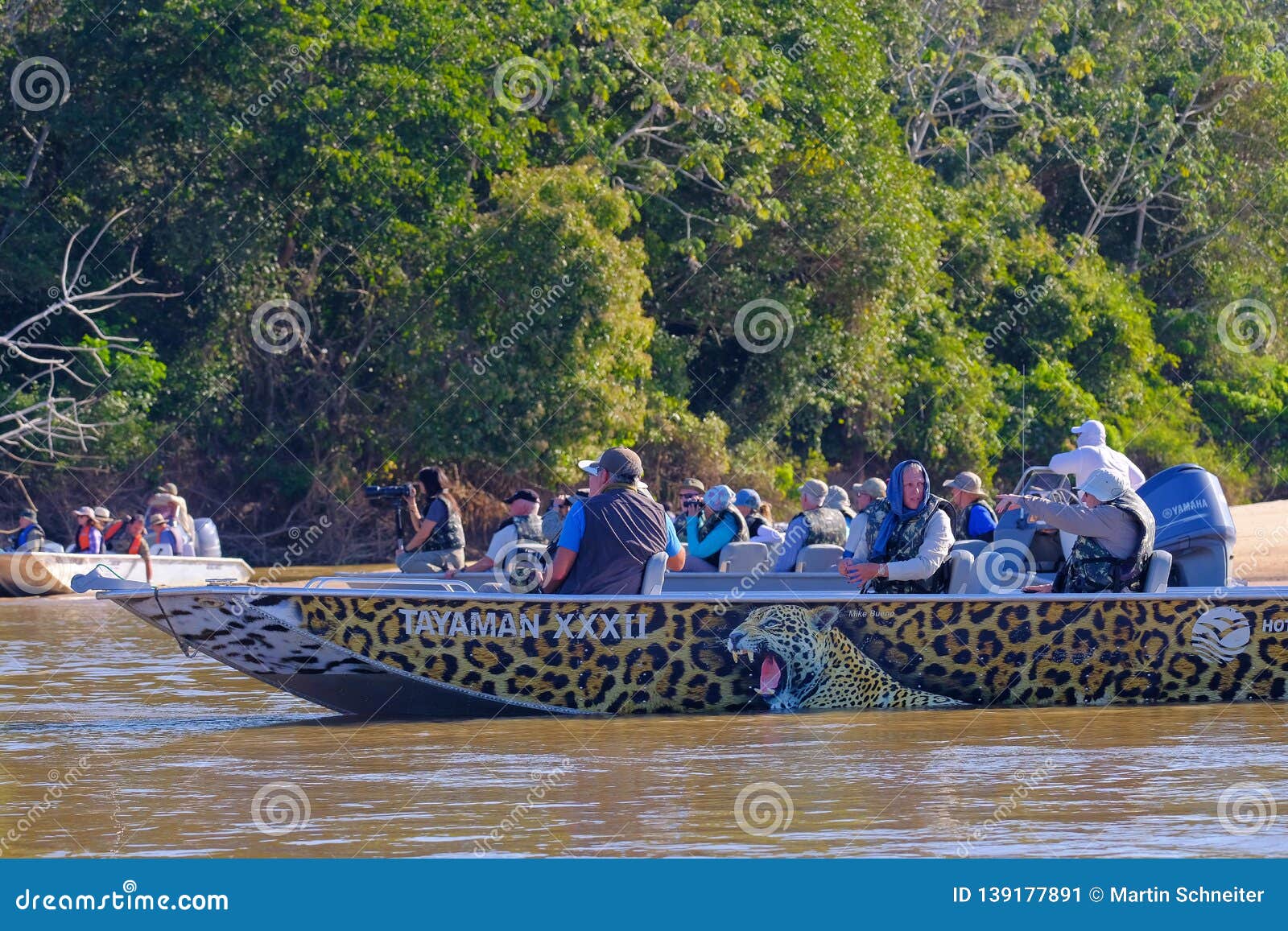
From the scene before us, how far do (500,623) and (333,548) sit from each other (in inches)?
764

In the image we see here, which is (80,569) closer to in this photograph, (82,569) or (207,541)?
(82,569)

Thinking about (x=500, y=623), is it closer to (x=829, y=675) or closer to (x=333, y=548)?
(x=829, y=675)

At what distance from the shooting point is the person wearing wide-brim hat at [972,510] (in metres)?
12.8

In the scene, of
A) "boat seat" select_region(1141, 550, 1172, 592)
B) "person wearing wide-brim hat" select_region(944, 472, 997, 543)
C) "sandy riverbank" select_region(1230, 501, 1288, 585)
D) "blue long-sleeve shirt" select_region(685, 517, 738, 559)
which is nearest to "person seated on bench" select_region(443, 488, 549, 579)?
"blue long-sleeve shirt" select_region(685, 517, 738, 559)

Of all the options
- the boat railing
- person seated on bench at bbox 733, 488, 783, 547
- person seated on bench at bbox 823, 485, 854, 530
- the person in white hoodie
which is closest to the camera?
the boat railing

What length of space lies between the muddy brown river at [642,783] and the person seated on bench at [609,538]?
761 millimetres

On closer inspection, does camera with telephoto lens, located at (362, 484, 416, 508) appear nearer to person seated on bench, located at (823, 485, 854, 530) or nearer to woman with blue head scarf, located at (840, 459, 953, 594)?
person seated on bench, located at (823, 485, 854, 530)

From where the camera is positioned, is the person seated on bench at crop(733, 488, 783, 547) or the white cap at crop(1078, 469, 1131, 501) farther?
the person seated on bench at crop(733, 488, 783, 547)

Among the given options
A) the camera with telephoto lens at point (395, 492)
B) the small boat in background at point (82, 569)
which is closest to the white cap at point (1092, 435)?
the camera with telephoto lens at point (395, 492)

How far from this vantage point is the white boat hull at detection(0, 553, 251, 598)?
2195 cm

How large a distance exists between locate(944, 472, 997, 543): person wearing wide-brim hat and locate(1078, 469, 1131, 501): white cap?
192 cm
